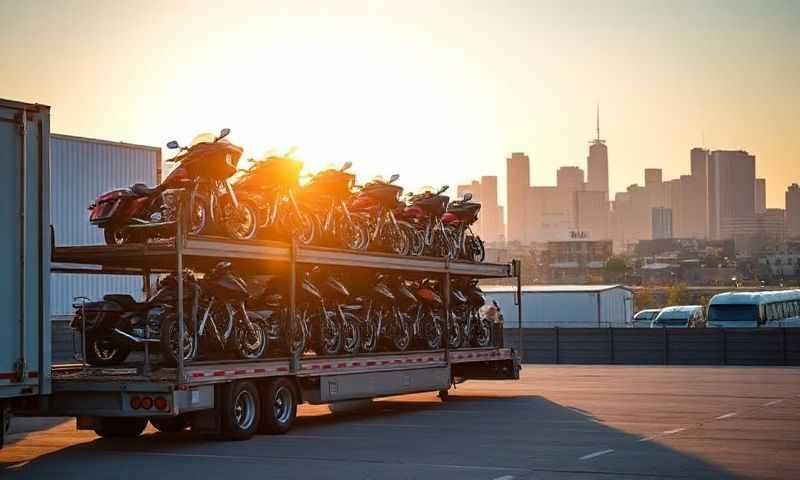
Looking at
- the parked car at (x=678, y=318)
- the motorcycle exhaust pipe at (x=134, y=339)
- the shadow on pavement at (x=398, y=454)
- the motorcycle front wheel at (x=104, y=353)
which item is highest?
the parked car at (x=678, y=318)

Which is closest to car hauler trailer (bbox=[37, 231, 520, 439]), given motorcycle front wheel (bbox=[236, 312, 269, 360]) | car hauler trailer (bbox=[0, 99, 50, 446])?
motorcycle front wheel (bbox=[236, 312, 269, 360])

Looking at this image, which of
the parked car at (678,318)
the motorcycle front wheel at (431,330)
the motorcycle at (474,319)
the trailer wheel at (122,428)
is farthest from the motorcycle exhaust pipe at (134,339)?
the parked car at (678,318)

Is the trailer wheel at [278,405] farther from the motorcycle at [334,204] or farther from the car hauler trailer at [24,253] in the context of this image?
the car hauler trailer at [24,253]

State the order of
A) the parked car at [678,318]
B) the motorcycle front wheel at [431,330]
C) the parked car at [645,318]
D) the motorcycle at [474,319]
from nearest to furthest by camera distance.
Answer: the motorcycle front wheel at [431,330]
the motorcycle at [474,319]
the parked car at [678,318]
the parked car at [645,318]

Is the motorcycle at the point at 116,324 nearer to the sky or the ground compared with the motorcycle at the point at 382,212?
nearer to the ground

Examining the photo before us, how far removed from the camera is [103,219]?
1784cm

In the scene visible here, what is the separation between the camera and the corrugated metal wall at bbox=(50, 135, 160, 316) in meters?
34.4

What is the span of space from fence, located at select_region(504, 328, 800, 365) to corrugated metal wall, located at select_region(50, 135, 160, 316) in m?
16.3

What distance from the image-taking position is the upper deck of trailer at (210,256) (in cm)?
1689

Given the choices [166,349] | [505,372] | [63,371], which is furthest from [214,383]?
[505,372]

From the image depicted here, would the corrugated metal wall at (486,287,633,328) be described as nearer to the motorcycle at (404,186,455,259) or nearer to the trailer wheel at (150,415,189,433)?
the motorcycle at (404,186,455,259)

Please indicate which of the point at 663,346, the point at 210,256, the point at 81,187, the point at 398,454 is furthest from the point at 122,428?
the point at 663,346

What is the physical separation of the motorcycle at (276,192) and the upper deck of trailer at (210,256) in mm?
338

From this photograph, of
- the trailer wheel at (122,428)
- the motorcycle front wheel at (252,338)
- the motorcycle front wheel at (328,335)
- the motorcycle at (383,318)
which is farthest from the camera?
the motorcycle at (383,318)
